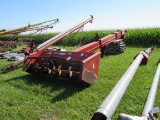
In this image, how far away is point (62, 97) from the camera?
5184 millimetres

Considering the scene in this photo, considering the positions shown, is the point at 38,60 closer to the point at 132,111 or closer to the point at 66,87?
the point at 66,87

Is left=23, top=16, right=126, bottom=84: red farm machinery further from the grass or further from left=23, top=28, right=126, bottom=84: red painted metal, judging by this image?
the grass

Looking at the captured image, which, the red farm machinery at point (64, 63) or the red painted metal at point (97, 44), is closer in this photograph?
the red farm machinery at point (64, 63)

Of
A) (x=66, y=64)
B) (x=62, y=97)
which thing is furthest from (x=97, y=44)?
(x=62, y=97)

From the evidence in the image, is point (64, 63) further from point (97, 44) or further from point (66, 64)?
point (97, 44)

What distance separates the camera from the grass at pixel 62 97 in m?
4.40

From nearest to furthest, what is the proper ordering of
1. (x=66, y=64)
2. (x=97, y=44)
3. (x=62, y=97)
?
(x=62, y=97), (x=66, y=64), (x=97, y=44)

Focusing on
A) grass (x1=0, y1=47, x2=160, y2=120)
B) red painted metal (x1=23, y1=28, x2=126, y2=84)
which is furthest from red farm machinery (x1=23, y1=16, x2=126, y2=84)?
grass (x1=0, y1=47, x2=160, y2=120)

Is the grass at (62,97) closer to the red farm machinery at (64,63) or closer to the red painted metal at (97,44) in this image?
the red farm machinery at (64,63)

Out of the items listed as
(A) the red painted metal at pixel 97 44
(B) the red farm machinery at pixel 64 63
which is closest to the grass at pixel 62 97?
(B) the red farm machinery at pixel 64 63

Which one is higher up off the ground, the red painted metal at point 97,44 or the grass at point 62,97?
the red painted metal at point 97,44

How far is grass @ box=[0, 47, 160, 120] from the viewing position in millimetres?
4402

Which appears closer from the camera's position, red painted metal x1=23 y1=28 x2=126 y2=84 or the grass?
the grass

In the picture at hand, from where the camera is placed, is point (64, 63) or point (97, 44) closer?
point (64, 63)
